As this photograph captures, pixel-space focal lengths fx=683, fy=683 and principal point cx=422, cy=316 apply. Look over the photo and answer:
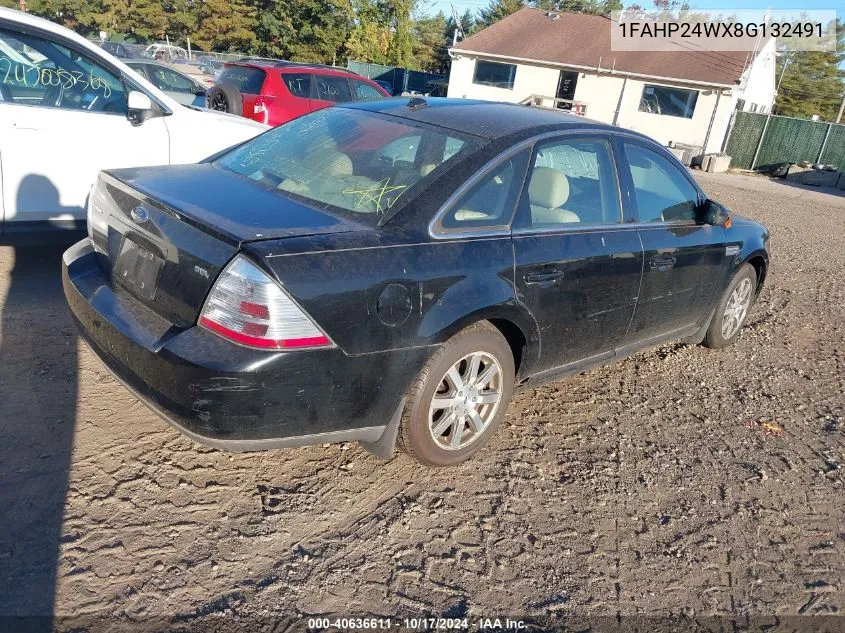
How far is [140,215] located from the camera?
289cm

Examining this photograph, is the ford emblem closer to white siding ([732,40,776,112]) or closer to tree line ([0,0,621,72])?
white siding ([732,40,776,112])

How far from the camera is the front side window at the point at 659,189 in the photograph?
4.02 metres

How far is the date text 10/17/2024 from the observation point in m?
2.38

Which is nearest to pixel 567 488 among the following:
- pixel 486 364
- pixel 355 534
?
pixel 486 364

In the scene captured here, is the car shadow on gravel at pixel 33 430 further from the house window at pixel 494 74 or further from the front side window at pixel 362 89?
the house window at pixel 494 74

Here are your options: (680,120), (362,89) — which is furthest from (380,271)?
(680,120)

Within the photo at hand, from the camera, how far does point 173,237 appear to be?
2.71 m

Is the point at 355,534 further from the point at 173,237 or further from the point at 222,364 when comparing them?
the point at 173,237

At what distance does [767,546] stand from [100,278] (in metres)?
3.28

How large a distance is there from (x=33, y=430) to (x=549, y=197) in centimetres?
274

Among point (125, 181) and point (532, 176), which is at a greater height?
point (532, 176)

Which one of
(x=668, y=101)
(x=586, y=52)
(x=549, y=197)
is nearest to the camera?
(x=549, y=197)

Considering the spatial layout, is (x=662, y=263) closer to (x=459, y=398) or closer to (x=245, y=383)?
(x=459, y=398)

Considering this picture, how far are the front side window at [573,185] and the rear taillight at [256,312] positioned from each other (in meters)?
1.34
